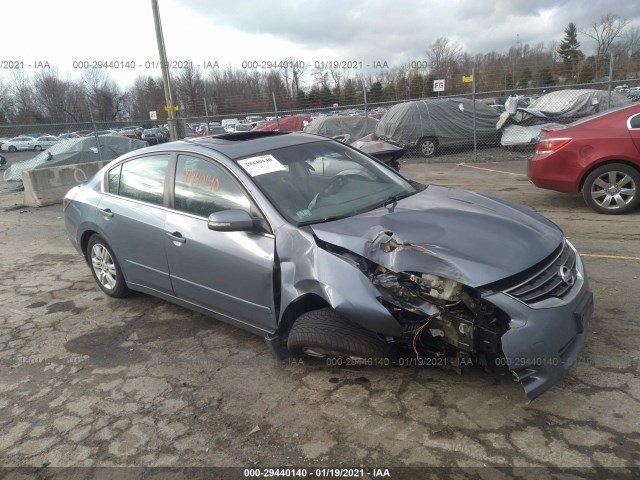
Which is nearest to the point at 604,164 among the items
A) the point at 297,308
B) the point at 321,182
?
the point at 321,182

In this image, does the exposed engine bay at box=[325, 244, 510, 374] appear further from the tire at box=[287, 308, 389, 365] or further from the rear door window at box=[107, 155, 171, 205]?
the rear door window at box=[107, 155, 171, 205]

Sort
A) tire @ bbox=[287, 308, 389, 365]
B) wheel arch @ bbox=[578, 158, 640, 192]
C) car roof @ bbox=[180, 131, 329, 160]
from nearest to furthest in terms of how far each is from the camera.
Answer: tire @ bbox=[287, 308, 389, 365] < car roof @ bbox=[180, 131, 329, 160] < wheel arch @ bbox=[578, 158, 640, 192]

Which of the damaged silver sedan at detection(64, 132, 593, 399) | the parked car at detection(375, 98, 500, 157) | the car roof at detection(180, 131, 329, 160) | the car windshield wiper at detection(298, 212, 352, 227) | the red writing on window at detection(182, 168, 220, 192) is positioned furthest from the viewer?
the parked car at detection(375, 98, 500, 157)

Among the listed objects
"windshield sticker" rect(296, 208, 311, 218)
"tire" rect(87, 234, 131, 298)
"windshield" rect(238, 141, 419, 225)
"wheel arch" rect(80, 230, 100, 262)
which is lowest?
"tire" rect(87, 234, 131, 298)

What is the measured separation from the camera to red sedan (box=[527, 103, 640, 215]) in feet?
20.4

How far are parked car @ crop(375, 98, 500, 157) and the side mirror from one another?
38.3ft

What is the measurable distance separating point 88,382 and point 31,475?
35.7 inches

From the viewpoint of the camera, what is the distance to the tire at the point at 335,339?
2824mm

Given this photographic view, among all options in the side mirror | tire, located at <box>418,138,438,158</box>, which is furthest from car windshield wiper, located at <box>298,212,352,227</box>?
tire, located at <box>418,138,438,158</box>

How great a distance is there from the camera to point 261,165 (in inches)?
140

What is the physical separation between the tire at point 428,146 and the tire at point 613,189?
8.34 metres

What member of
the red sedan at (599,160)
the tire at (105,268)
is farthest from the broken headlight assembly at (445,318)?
the red sedan at (599,160)

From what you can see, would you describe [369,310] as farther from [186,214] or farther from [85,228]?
[85,228]

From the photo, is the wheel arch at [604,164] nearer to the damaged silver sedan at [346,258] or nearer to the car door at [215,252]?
the damaged silver sedan at [346,258]
